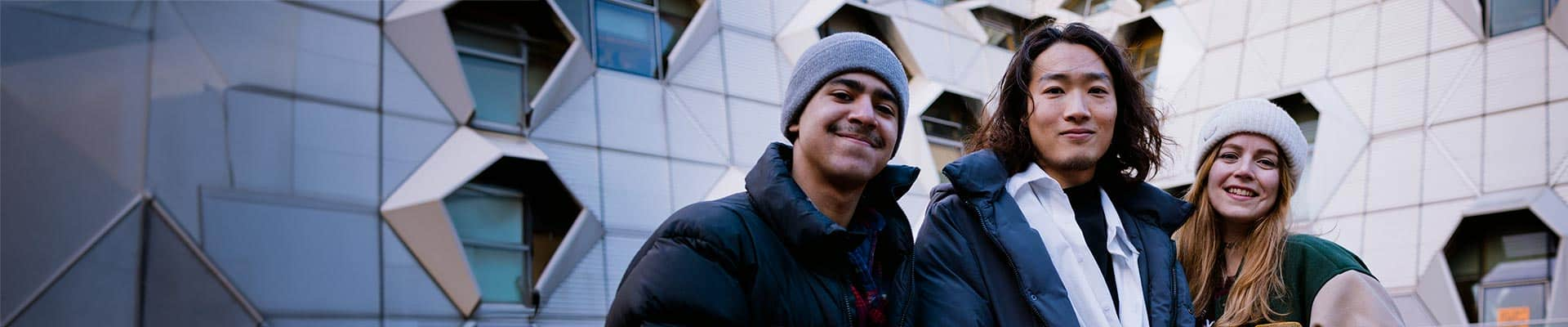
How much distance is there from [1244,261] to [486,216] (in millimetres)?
5820

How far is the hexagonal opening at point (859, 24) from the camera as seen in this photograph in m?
11.7

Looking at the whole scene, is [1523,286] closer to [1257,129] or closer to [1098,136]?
[1257,129]

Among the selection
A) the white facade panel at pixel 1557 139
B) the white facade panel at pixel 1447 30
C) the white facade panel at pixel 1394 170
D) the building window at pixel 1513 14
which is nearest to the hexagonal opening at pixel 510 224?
the white facade panel at pixel 1394 170

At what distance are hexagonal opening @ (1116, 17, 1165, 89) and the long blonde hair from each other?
1064 cm

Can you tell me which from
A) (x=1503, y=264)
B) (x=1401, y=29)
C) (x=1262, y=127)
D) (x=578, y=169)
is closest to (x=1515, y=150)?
(x=1503, y=264)

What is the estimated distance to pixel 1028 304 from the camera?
2641 millimetres

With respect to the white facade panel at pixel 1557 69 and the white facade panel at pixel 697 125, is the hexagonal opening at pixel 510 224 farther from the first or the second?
the white facade panel at pixel 1557 69

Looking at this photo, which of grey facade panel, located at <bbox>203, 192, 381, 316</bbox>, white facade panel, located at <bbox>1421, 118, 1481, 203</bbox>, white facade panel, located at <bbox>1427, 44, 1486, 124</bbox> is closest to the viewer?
grey facade panel, located at <bbox>203, 192, 381, 316</bbox>

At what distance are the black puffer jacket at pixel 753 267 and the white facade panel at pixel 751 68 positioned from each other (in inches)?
306

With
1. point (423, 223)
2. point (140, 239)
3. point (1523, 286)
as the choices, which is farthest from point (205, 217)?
point (1523, 286)

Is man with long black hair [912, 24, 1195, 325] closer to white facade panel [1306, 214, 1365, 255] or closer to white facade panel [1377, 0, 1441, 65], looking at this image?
white facade panel [1306, 214, 1365, 255]

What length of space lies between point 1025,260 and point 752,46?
322 inches

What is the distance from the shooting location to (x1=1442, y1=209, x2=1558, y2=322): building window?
964cm

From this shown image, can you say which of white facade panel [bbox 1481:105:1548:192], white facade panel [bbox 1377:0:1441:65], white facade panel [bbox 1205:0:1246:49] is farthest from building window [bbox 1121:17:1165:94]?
white facade panel [bbox 1481:105:1548:192]
